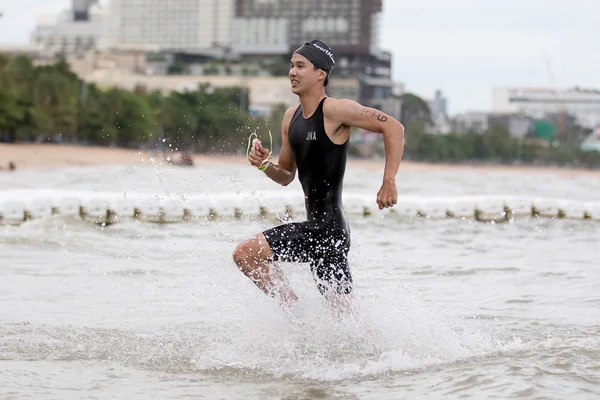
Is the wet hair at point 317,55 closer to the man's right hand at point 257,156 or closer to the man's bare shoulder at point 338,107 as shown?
the man's bare shoulder at point 338,107

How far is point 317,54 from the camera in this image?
768cm

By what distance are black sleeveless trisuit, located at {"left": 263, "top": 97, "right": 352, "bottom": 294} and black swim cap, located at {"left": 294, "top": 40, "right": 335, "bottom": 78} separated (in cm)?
26

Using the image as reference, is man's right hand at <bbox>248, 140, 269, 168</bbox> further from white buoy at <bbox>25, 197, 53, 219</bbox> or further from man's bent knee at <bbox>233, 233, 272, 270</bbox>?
white buoy at <bbox>25, 197, 53, 219</bbox>

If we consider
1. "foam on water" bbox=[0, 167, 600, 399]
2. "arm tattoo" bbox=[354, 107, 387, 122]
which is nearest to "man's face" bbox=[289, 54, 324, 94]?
"arm tattoo" bbox=[354, 107, 387, 122]

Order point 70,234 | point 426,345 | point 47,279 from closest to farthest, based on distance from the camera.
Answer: point 426,345 < point 47,279 < point 70,234

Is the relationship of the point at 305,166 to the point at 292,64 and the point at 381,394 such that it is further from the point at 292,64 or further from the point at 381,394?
the point at 381,394

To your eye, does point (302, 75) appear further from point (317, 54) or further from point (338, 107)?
point (338, 107)

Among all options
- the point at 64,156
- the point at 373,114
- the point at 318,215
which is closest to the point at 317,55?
the point at 373,114

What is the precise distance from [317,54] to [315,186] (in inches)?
37.5

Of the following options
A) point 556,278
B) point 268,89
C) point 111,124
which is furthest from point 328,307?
point 268,89

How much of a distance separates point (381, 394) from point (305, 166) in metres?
1.75

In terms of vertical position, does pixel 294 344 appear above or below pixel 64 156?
above

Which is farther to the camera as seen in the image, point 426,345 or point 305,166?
point 426,345

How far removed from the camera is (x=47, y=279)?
1256cm
